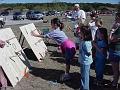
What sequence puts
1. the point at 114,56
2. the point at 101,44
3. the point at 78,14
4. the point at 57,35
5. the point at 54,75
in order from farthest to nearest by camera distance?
1. the point at 78,14
2. the point at 54,75
3. the point at 57,35
4. the point at 101,44
5. the point at 114,56

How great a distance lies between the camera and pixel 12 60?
948cm

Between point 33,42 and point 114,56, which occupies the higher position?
point 114,56

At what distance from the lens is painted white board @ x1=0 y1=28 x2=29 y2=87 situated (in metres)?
8.80

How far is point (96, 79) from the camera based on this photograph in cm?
932

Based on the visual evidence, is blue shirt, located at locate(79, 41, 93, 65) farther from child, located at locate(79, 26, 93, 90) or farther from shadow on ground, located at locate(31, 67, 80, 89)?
shadow on ground, located at locate(31, 67, 80, 89)

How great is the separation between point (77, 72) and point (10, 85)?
8.42ft

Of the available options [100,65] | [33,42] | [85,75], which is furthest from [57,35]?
[33,42]

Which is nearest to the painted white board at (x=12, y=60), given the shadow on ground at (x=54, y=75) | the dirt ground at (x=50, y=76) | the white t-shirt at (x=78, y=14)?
the dirt ground at (x=50, y=76)

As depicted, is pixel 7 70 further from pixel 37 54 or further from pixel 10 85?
pixel 37 54

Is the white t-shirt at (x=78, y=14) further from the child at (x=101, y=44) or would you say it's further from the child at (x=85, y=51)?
the child at (x=85, y=51)

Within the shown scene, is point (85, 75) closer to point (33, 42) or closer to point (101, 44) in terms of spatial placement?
point (101, 44)

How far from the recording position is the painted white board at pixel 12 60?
8.80m

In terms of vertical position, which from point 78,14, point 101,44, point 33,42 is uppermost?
point 101,44

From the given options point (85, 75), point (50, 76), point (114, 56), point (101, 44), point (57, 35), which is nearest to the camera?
point (85, 75)
